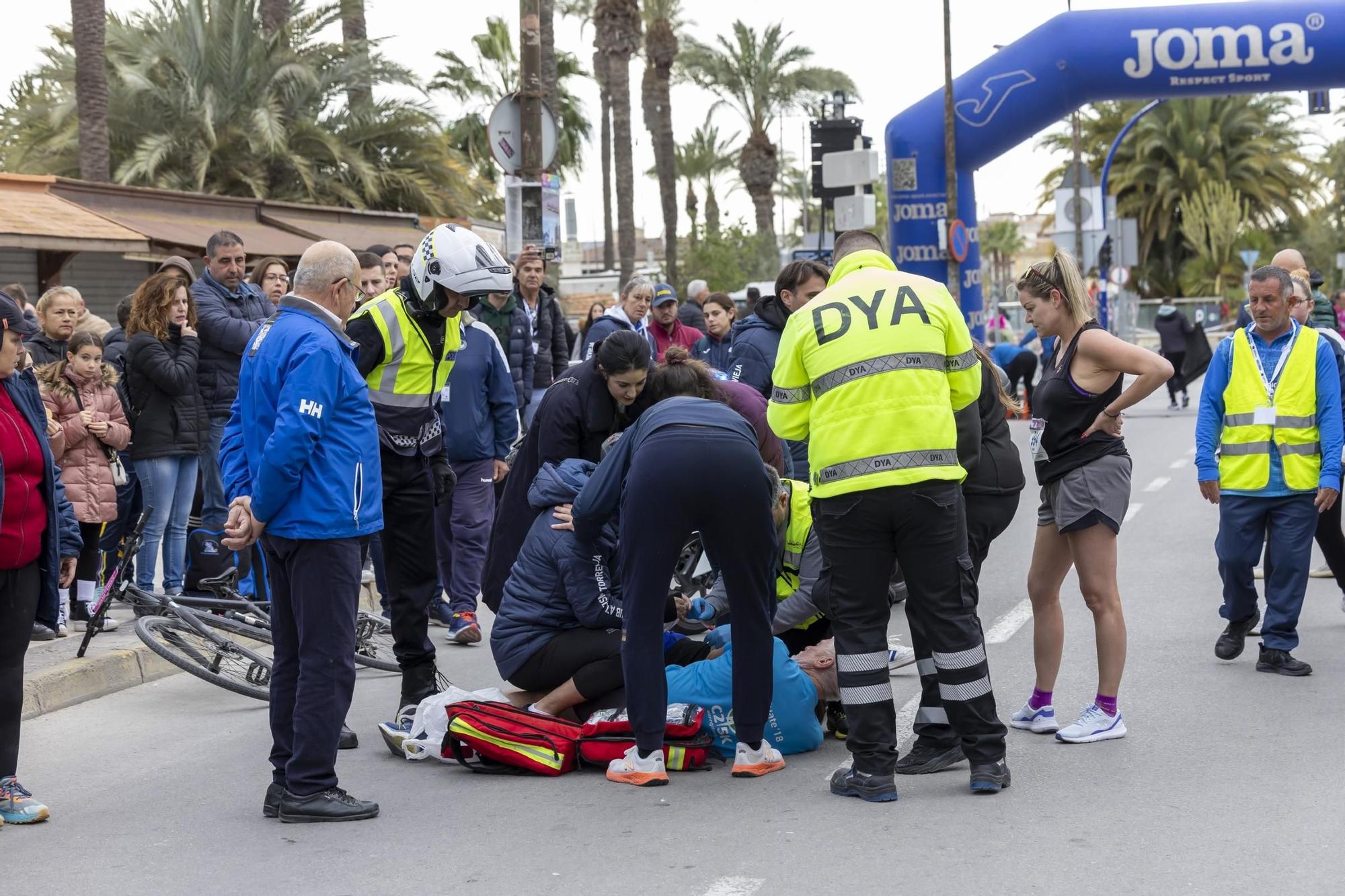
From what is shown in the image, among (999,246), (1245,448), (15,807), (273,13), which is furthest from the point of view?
(999,246)

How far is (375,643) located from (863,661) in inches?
147

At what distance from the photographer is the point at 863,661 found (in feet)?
18.6

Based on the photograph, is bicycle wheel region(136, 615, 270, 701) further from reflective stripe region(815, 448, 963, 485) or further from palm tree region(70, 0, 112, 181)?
palm tree region(70, 0, 112, 181)

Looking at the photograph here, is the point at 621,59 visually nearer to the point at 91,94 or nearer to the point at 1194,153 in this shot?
the point at 91,94

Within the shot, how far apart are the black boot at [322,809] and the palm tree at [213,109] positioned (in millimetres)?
20255

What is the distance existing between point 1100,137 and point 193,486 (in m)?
54.1

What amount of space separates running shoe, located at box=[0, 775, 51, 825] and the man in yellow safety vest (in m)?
5.37

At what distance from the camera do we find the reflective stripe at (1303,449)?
302 inches

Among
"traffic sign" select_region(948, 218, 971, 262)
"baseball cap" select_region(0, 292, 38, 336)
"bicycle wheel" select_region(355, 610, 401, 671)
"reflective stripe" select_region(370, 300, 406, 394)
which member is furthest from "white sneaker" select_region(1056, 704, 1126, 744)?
"traffic sign" select_region(948, 218, 971, 262)

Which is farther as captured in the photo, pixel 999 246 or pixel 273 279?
pixel 999 246

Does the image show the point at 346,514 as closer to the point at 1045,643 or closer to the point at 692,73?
the point at 1045,643

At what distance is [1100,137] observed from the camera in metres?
58.9

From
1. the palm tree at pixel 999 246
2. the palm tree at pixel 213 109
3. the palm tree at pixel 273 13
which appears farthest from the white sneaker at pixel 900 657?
the palm tree at pixel 999 246

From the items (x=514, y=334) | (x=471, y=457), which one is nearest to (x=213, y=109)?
(x=514, y=334)
